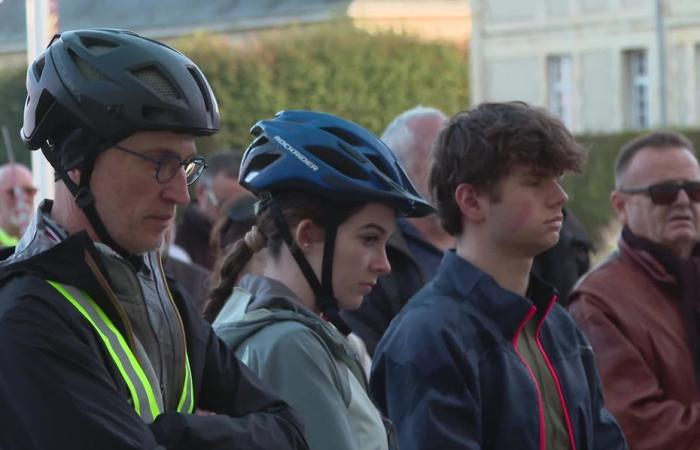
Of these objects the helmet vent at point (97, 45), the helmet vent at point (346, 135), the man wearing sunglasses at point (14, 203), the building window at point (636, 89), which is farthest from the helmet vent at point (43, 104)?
the building window at point (636, 89)

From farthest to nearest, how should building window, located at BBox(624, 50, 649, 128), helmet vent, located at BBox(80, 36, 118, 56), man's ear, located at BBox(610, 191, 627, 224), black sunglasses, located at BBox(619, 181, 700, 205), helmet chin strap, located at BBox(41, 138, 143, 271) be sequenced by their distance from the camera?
building window, located at BBox(624, 50, 649, 128), man's ear, located at BBox(610, 191, 627, 224), black sunglasses, located at BBox(619, 181, 700, 205), helmet vent, located at BBox(80, 36, 118, 56), helmet chin strap, located at BBox(41, 138, 143, 271)

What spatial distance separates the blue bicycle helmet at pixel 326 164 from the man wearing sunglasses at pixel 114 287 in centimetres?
65

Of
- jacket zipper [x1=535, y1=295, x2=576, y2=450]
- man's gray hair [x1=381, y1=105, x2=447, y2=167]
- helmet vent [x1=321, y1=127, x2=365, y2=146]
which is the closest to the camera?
helmet vent [x1=321, y1=127, x2=365, y2=146]

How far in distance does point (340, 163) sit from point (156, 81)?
2.93 ft

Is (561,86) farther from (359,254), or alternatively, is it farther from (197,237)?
(359,254)

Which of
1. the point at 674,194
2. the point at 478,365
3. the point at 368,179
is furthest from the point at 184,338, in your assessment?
the point at 674,194

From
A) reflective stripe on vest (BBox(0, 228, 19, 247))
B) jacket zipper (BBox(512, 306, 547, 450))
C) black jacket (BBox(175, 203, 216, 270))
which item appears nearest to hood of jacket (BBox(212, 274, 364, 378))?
jacket zipper (BBox(512, 306, 547, 450))

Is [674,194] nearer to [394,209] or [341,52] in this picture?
[394,209]

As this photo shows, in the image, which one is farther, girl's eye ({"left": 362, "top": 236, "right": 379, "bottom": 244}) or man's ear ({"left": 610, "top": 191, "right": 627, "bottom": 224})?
man's ear ({"left": 610, "top": 191, "right": 627, "bottom": 224})

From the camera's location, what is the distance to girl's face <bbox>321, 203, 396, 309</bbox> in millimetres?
4062

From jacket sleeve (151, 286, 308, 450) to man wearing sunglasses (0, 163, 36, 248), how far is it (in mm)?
7185

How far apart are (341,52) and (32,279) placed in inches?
1501

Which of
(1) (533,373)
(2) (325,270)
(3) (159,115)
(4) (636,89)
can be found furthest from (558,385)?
(4) (636,89)

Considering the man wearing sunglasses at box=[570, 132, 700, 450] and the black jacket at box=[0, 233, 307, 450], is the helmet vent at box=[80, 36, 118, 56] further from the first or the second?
the man wearing sunglasses at box=[570, 132, 700, 450]
